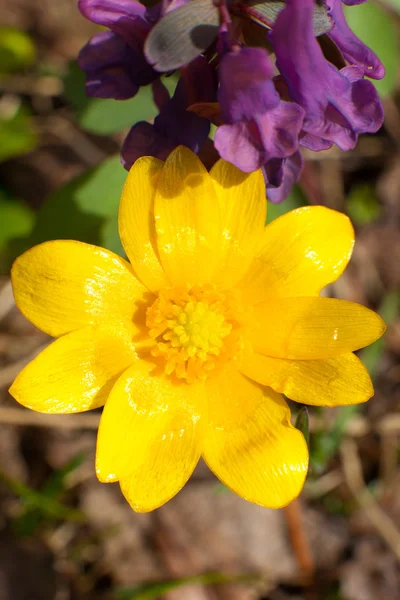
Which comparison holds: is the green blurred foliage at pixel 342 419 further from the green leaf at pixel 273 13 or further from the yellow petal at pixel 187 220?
the green leaf at pixel 273 13

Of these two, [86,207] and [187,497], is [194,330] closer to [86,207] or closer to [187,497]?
[86,207]

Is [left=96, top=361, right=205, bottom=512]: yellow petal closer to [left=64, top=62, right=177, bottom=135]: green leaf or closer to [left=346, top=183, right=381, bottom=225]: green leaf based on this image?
[left=64, top=62, right=177, bottom=135]: green leaf

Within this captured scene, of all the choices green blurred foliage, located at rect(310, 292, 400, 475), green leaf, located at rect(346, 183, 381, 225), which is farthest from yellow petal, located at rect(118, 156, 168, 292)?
green leaf, located at rect(346, 183, 381, 225)

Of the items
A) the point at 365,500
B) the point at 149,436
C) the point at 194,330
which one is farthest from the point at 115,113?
the point at 365,500

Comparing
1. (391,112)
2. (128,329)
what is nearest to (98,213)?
(128,329)

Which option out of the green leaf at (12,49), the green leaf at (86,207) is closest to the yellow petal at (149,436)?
the green leaf at (86,207)

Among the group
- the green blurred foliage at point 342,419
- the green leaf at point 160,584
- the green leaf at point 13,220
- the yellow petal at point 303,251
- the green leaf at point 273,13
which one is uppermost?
the green leaf at point 273,13
